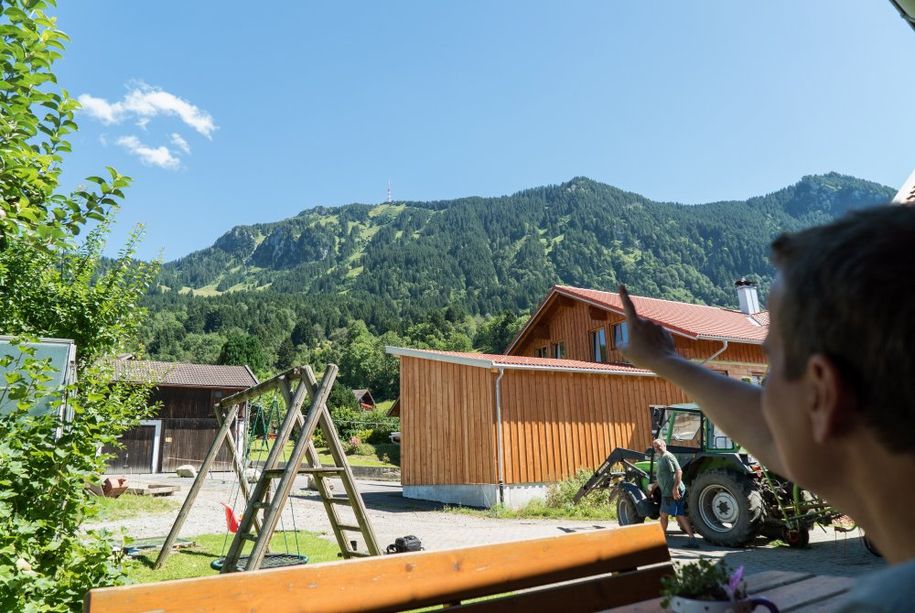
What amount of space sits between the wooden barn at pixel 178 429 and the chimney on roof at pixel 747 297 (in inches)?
1041

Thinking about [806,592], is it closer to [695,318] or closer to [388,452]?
[695,318]

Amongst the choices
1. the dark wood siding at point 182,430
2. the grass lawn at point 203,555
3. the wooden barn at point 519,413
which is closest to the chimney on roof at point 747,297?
the wooden barn at point 519,413

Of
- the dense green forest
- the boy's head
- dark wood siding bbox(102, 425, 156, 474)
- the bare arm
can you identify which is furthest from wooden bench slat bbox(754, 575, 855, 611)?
the dense green forest

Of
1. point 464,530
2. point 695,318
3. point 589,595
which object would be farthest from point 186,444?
point 589,595

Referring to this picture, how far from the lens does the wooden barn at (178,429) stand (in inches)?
1364

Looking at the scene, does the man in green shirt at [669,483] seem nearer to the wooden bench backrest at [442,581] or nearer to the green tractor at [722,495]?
the green tractor at [722,495]

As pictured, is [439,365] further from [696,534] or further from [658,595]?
[658,595]

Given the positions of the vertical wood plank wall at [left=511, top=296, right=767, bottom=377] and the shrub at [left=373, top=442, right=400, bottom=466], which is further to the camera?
the shrub at [left=373, top=442, right=400, bottom=466]

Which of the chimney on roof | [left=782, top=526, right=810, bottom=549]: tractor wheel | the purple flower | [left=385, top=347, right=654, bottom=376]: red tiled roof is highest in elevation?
the chimney on roof

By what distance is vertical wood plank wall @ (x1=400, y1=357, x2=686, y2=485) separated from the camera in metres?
17.0

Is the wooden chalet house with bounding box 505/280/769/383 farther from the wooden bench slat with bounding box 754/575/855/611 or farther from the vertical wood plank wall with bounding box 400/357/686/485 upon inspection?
the wooden bench slat with bounding box 754/575/855/611

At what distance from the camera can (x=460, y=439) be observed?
58.3ft

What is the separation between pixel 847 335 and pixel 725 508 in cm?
1111

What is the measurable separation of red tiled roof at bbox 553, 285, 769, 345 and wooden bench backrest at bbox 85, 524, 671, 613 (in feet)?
59.6
